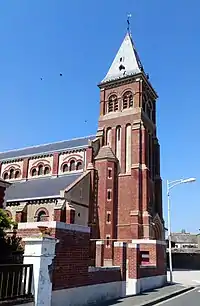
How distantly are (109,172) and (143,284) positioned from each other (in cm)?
1742

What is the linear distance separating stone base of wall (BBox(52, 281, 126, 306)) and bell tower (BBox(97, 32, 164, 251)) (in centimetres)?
1728

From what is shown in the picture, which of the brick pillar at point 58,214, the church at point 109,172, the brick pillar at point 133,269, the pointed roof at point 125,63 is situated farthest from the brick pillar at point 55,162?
the brick pillar at point 133,269

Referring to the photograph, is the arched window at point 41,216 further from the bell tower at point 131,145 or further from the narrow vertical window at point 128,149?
the narrow vertical window at point 128,149

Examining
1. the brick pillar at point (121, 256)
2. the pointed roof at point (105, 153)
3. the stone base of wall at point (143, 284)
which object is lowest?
the stone base of wall at point (143, 284)

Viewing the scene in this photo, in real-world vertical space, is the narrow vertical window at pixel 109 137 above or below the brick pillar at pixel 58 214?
above

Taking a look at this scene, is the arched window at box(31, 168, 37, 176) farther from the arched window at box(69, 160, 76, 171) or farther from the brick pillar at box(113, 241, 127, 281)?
the brick pillar at box(113, 241, 127, 281)

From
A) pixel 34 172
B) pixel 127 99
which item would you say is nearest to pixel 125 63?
pixel 127 99

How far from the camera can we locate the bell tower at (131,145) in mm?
32938

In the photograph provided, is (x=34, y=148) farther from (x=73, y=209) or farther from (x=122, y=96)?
(x=73, y=209)

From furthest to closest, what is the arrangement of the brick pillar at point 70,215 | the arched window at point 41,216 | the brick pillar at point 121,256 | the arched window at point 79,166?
the arched window at point 79,166
the arched window at point 41,216
the brick pillar at point 70,215
the brick pillar at point 121,256

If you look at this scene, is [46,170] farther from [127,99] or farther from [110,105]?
[127,99]

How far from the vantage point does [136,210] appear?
107 feet

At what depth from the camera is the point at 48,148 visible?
4447 cm

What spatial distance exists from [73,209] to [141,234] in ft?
24.3
